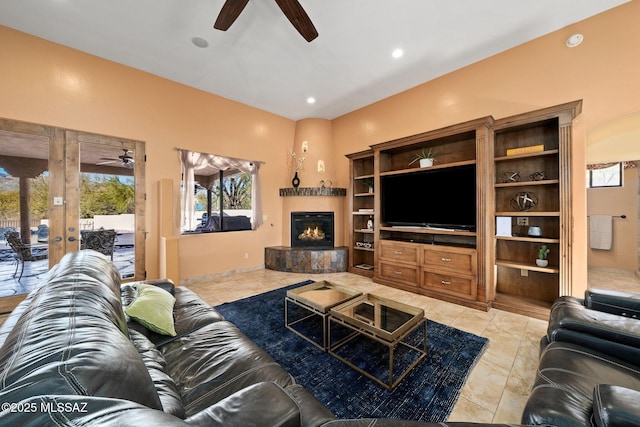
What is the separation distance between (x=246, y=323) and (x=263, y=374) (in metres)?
1.64

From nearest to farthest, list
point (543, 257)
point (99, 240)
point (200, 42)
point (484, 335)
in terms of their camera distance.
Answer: point (484, 335)
point (543, 257)
point (200, 42)
point (99, 240)

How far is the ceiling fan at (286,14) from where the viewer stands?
2.18 metres

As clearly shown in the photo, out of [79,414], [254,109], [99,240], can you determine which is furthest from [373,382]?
[254,109]

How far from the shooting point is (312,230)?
5.48 meters

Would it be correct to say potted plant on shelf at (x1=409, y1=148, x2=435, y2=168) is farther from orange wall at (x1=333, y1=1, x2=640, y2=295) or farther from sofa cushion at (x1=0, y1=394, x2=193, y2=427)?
sofa cushion at (x1=0, y1=394, x2=193, y2=427)

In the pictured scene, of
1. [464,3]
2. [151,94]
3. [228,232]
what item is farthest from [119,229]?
[464,3]

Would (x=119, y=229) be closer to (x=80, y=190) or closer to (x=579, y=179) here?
(x=80, y=190)

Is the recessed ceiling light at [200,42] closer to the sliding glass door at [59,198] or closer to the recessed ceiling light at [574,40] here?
the sliding glass door at [59,198]

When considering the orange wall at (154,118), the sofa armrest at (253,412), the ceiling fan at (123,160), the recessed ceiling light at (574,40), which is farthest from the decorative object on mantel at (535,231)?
the ceiling fan at (123,160)

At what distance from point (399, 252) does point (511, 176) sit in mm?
1828

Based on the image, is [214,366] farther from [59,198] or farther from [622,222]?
[622,222]

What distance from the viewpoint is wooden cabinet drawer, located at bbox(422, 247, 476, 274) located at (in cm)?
320

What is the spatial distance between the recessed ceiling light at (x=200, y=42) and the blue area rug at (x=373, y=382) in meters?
3.54

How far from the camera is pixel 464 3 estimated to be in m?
2.56
